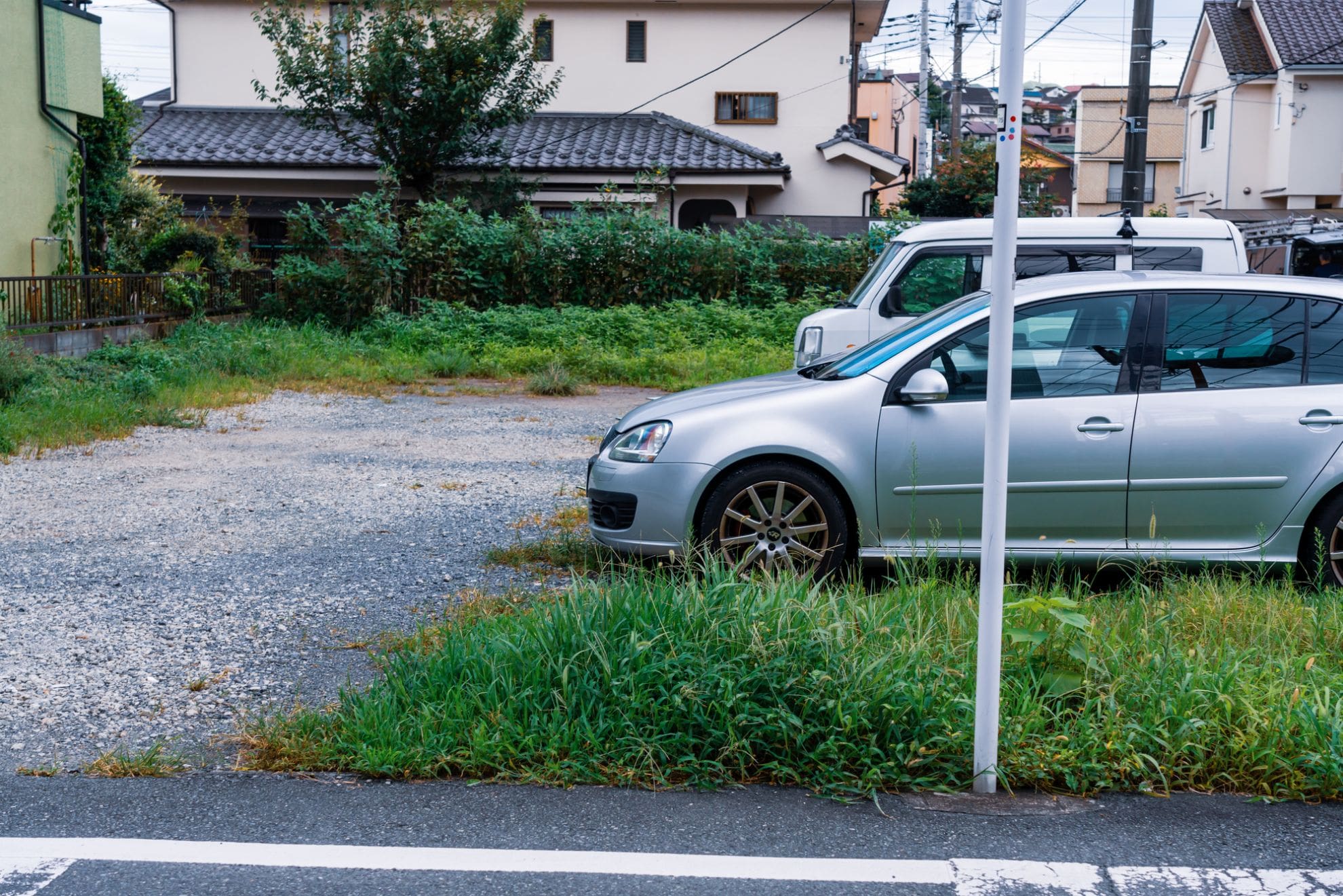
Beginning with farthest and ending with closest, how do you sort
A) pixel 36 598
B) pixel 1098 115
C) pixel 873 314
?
pixel 1098 115 → pixel 873 314 → pixel 36 598

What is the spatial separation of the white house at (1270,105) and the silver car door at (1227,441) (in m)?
24.8

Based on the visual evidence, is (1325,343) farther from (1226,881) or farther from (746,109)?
(746,109)

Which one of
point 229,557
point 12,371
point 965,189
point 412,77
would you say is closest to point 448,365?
point 12,371

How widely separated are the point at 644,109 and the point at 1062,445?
76.0 ft

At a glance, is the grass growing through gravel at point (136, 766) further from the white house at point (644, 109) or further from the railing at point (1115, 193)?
the railing at point (1115, 193)

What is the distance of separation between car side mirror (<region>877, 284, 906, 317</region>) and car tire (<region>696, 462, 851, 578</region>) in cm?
491

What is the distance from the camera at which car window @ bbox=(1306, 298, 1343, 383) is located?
5.78m

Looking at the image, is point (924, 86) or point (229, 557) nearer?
point (229, 557)

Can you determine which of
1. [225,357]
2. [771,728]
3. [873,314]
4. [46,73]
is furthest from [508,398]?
[771,728]

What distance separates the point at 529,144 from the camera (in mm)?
25828

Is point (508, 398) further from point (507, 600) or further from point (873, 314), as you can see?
point (507, 600)

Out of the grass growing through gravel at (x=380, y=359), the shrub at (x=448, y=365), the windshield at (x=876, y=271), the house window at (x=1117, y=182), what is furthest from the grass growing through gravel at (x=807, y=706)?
the house window at (x=1117, y=182)

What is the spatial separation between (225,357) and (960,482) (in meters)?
12.1

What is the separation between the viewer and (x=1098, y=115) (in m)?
49.7
